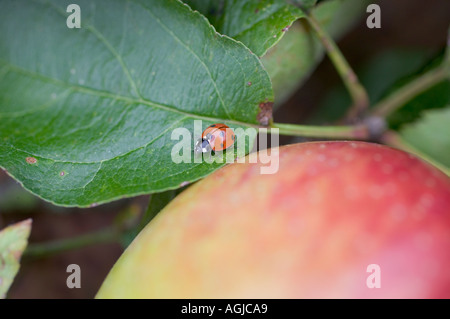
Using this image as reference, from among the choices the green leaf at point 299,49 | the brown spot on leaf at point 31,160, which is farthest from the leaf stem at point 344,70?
the brown spot on leaf at point 31,160

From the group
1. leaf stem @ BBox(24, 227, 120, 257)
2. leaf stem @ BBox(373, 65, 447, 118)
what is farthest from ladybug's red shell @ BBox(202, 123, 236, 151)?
leaf stem @ BBox(24, 227, 120, 257)

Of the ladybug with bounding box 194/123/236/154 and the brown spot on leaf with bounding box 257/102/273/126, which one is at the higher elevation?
the brown spot on leaf with bounding box 257/102/273/126

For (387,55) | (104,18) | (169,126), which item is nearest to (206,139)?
(169,126)

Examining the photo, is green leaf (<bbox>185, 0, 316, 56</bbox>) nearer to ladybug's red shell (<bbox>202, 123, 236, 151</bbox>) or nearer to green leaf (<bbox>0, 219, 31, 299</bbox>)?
ladybug's red shell (<bbox>202, 123, 236, 151</bbox>)

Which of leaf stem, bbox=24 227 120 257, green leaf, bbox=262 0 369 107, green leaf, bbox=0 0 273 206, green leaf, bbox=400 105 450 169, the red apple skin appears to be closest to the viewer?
the red apple skin

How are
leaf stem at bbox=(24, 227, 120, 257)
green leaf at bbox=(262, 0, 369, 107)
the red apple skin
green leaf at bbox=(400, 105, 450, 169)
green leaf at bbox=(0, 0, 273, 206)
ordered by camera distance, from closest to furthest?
the red apple skin, green leaf at bbox=(0, 0, 273, 206), green leaf at bbox=(262, 0, 369, 107), green leaf at bbox=(400, 105, 450, 169), leaf stem at bbox=(24, 227, 120, 257)

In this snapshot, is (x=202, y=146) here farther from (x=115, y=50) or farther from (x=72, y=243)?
(x=72, y=243)
